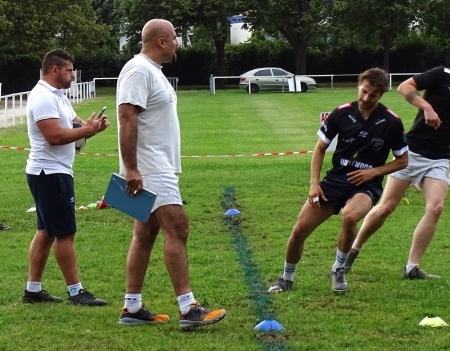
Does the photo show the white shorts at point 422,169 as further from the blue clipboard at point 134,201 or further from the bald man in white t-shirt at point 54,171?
the bald man in white t-shirt at point 54,171

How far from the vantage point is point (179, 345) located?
5.48 metres

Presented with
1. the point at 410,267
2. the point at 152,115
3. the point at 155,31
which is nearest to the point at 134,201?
the point at 152,115

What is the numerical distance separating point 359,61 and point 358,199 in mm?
56060

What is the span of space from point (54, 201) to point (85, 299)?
0.79 m

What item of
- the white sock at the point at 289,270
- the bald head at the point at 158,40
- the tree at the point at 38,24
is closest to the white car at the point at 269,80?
the tree at the point at 38,24

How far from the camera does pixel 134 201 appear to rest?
225 inches

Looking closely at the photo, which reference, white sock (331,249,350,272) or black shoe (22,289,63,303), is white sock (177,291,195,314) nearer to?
black shoe (22,289,63,303)

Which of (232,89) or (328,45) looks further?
(328,45)

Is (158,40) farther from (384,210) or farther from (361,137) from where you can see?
(384,210)

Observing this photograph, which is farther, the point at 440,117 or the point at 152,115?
the point at 440,117

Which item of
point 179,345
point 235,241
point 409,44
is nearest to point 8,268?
point 235,241

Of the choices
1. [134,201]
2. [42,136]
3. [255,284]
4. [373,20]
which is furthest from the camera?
[373,20]

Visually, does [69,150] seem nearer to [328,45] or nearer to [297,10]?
[297,10]

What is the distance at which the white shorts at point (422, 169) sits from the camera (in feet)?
24.2
